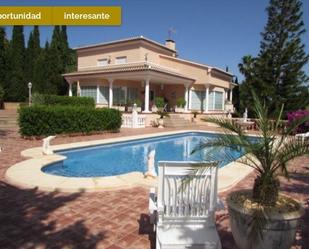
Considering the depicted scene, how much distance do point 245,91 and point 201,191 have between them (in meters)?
28.0

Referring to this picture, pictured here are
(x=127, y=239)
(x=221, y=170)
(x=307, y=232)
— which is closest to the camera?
(x=127, y=239)

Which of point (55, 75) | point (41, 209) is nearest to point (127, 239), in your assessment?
point (41, 209)

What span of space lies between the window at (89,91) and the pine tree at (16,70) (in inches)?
509

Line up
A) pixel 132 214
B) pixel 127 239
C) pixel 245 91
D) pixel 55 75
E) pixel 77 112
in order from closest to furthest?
pixel 127 239 < pixel 132 214 < pixel 77 112 < pixel 245 91 < pixel 55 75

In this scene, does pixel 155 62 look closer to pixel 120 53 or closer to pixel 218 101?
pixel 120 53

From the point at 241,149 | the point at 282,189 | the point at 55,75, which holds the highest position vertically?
the point at 55,75

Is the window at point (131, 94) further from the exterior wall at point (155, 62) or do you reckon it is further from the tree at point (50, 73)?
the tree at point (50, 73)

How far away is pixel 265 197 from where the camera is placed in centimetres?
341

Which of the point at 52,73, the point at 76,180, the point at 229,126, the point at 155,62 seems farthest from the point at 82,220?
the point at 52,73

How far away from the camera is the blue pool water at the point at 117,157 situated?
31.9ft

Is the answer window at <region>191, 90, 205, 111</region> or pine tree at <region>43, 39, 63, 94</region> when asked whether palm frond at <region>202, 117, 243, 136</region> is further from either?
pine tree at <region>43, 39, 63, 94</region>

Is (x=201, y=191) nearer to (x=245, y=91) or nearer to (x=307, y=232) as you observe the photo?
(x=307, y=232)

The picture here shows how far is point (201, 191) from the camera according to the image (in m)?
3.83

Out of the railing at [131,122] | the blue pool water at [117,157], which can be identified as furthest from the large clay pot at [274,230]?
the railing at [131,122]
